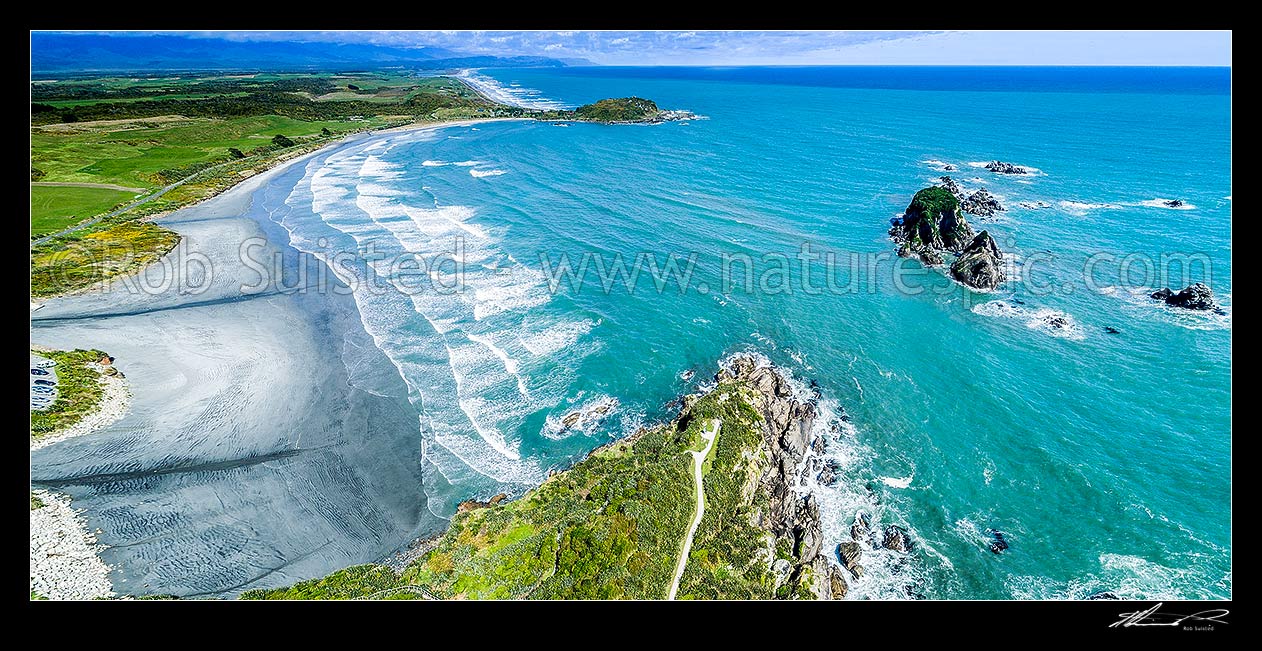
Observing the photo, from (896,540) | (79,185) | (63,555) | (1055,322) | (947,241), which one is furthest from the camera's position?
(79,185)

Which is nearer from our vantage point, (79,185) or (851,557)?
(851,557)

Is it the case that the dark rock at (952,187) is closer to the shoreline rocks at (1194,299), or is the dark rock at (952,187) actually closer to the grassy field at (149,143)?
the shoreline rocks at (1194,299)

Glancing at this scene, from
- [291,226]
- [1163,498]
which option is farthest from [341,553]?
[291,226]

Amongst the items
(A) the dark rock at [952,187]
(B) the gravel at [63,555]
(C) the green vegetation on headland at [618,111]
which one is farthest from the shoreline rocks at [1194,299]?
(C) the green vegetation on headland at [618,111]

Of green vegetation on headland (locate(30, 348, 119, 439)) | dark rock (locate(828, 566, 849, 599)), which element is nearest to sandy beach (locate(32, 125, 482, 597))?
green vegetation on headland (locate(30, 348, 119, 439))

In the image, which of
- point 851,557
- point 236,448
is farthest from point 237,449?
point 851,557
